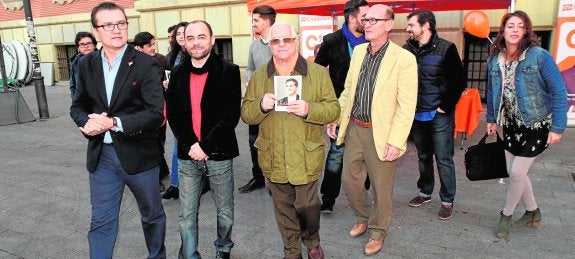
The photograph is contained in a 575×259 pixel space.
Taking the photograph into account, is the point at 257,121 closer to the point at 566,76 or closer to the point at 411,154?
the point at 411,154

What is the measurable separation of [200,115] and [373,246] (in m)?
1.71

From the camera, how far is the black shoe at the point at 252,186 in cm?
516

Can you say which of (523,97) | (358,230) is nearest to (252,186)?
(358,230)

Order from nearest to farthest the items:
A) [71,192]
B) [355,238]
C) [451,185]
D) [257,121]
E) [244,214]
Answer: [257,121]
[355,238]
[451,185]
[244,214]
[71,192]

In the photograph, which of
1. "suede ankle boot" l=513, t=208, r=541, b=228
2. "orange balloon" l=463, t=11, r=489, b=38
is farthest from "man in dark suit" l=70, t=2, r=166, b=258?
"orange balloon" l=463, t=11, r=489, b=38

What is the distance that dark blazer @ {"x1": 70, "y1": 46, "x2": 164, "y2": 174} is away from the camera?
2803 millimetres

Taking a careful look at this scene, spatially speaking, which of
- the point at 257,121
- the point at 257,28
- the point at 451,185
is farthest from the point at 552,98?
the point at 257,28

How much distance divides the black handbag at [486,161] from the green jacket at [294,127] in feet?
5.11

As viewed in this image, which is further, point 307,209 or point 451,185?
point 451,185

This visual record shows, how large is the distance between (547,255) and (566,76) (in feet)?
18.2

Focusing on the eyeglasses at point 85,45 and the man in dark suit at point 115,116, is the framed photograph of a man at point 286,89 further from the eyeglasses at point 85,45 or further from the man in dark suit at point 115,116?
the eyeglasses at point 85,45

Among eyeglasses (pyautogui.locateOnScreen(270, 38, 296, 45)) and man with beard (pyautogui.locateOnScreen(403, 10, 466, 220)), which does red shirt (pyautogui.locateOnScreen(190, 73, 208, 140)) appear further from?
man with beard (pyautogui.locateOnScreen(403, 10, 466, 220))

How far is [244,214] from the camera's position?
4.50m

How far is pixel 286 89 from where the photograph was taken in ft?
9.38
